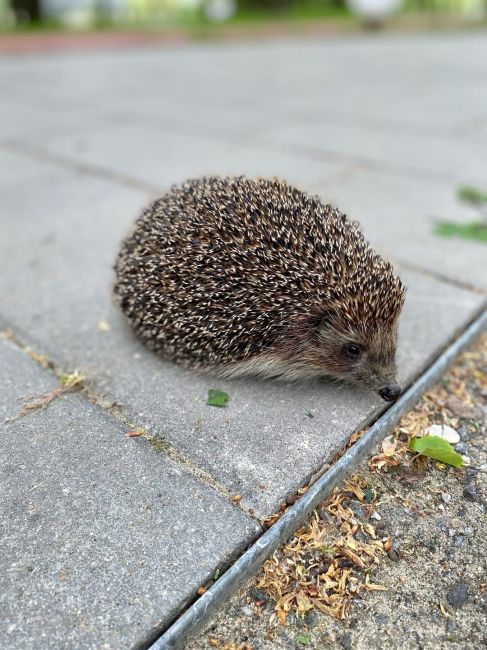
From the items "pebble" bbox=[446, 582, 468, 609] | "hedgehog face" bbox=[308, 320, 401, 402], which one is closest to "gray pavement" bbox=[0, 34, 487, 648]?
"hedgehog face" bbox=[308, 320, 401, 402]

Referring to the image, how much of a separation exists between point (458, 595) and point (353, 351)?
4.15ft

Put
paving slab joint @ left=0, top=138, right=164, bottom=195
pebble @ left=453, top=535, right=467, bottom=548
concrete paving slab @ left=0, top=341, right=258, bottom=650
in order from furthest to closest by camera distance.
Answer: paving slab joint @ left=0, top=138, right=164, bottom=195
pebble @ left=453, top=535, right=467, bottom=548
concrete paving slab @ left=0, top=341, right=258, bottom=650

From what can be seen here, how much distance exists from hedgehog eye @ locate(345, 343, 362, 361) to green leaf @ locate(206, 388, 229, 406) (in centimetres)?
68

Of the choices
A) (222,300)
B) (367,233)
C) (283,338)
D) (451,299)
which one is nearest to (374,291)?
(283,338)

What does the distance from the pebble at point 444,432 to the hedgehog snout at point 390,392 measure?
0.24m

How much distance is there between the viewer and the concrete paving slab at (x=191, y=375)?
104 inches

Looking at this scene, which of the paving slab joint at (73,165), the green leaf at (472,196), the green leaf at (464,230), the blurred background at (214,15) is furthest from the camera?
the blurred background at (214,15)

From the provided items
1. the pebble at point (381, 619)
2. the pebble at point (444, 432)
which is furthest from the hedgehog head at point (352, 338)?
Answer: the pebble at point (381, 619)

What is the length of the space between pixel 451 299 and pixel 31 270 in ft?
9.98

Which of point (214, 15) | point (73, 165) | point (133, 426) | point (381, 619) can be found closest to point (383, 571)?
point (381, 619)

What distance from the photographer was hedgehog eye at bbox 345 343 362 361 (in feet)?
10.0

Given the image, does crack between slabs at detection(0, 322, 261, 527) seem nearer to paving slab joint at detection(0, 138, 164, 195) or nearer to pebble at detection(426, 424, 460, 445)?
pebble at detection(426, 424, 460, 445)

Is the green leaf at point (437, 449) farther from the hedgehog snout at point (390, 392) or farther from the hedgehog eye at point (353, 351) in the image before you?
the hedgehog eye at point (353, 351)

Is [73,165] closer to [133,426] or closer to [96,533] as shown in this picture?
[133,426]
